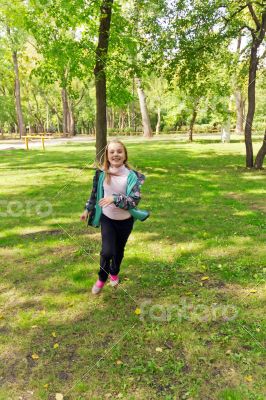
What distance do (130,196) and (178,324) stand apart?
163 cm

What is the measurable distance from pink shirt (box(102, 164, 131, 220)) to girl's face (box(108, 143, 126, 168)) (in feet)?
0.30

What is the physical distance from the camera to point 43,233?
7672 mm

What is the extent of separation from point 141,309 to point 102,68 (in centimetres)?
1045

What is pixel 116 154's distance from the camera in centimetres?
445

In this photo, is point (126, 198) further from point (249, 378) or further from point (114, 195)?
point (249, 378)

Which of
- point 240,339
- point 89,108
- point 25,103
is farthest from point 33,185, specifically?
point 25,103

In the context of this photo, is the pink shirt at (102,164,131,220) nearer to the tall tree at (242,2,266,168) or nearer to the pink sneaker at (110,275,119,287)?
the pink sneaker at (110,275,119,287)

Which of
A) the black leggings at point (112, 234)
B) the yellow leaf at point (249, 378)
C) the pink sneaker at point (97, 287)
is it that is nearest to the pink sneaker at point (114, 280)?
Result: the pink sneaker at point (97, 287)

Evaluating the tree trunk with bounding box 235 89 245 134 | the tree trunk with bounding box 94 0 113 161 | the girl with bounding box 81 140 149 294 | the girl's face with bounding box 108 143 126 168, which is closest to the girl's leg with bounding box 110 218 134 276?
the girl with bounding box 81 140 149 294

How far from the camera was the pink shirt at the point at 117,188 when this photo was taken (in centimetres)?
453

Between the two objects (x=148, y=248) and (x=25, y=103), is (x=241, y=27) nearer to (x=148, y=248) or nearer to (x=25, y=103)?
(x=148, y=248)

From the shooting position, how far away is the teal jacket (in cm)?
427

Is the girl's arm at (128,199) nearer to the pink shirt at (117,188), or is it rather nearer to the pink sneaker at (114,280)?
the pink shirt at (117,188)

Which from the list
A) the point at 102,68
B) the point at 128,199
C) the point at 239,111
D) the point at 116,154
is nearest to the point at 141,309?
the point at 128,199
